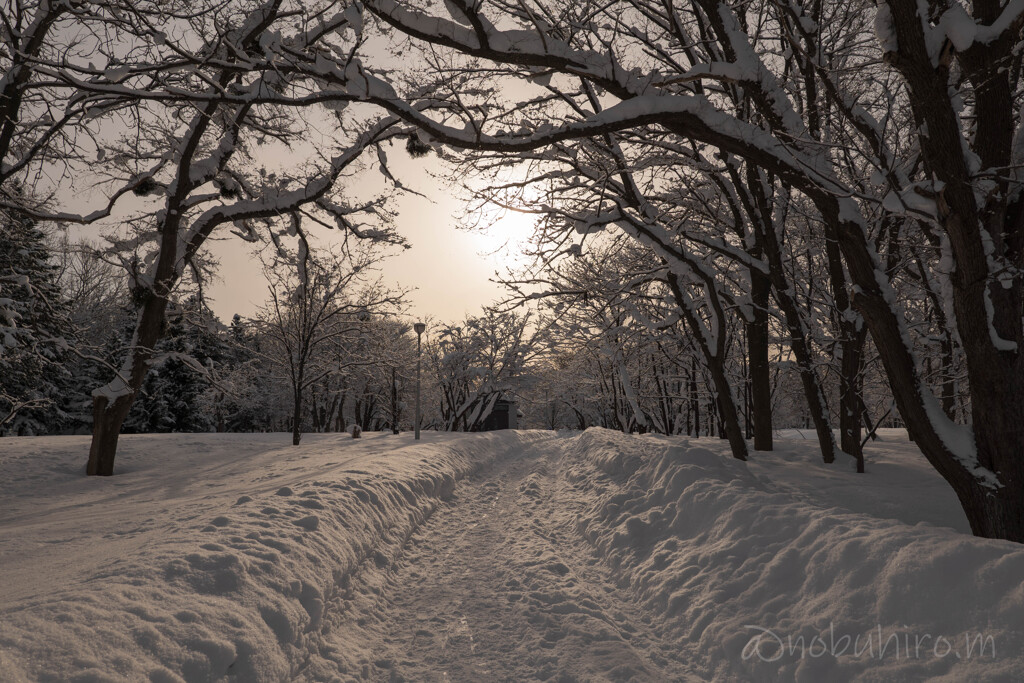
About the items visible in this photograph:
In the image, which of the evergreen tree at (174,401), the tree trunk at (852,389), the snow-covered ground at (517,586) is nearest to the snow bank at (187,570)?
the snow-covered ground at (517,586)

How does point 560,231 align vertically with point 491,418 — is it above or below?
above

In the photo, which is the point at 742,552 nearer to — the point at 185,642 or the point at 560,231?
the point at 185,642

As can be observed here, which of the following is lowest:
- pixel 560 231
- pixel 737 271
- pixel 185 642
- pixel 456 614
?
pixel 456 614

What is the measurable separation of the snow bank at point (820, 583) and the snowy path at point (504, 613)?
0.36m

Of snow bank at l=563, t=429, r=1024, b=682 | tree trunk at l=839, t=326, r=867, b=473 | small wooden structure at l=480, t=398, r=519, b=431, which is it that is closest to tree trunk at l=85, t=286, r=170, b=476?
snow bank at l=563, t=429, r=1024, b=682

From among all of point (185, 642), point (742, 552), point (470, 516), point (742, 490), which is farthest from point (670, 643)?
point (470, 516)

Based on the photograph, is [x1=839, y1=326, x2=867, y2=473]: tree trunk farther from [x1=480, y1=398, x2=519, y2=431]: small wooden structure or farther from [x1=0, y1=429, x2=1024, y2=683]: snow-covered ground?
[x1=480, y1=398, x2=519, y2=431]: small wooden structure

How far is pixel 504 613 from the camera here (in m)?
4.55

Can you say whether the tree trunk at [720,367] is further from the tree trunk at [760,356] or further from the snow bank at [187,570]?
the snow bank at [187,570]

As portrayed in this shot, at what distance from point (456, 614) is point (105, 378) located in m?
35.0

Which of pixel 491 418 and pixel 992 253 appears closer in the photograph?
pixel 992 253

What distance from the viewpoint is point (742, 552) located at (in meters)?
4.72

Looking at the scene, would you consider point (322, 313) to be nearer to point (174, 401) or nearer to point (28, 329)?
point (28, 329)

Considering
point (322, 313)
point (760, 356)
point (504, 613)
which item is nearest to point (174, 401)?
point (322, 313)
